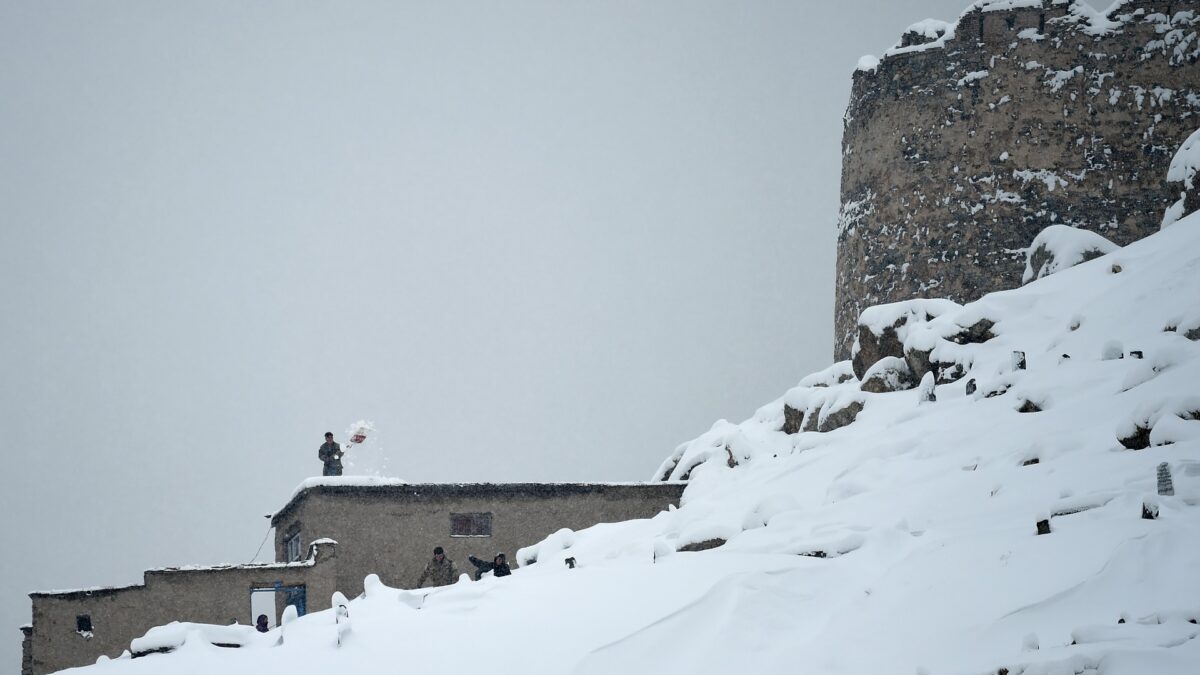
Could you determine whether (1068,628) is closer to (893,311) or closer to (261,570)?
(893,311)

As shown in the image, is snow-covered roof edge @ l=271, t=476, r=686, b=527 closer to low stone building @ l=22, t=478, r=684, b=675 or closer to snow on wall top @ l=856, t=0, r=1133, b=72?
low stone building @ l=22, t=478, r=684, b=675

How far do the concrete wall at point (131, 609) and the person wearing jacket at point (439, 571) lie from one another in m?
2.48

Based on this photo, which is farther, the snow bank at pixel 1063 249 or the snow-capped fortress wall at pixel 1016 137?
the snow-capped fortress wall at pixel 1016 137

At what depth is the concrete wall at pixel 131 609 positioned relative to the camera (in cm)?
2522

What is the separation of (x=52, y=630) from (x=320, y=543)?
529cm

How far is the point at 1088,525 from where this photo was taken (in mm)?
13625

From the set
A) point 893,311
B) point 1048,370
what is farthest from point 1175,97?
point 1048,370

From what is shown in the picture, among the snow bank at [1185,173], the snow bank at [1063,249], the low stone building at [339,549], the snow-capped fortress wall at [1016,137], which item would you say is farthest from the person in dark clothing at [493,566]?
the snow bank at [1185,173]

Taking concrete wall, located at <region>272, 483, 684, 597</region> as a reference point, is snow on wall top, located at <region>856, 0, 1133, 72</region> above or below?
above

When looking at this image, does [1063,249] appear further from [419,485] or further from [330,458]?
[330,458]

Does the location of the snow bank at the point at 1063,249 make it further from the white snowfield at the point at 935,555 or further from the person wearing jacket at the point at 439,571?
the person wearing jacket at the point at 439,571

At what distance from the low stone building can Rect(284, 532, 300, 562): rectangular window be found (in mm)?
30

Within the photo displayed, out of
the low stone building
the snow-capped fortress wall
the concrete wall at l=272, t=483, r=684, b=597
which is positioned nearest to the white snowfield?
the concrete wall at l=272, t=483, r=684, b=597

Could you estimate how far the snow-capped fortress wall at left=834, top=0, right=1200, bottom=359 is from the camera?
31516 millimetres
